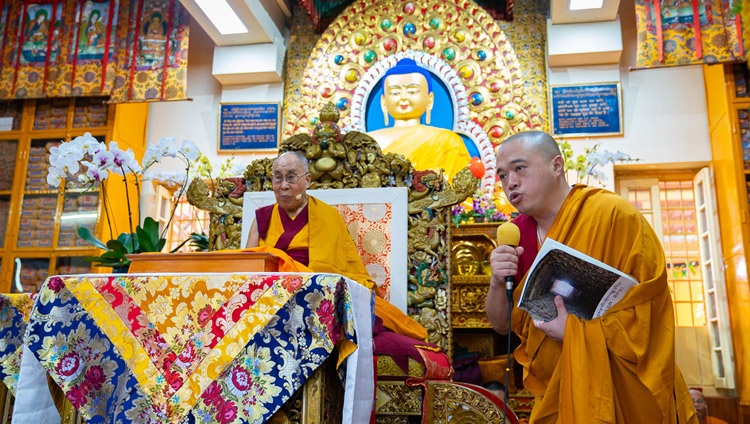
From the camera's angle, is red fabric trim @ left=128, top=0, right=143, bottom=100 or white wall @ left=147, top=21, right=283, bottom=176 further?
white wall @ left=147, top=21, right=283, bottom=176

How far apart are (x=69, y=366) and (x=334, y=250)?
1.19 metres

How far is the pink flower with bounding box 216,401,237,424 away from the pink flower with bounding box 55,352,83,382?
0.43 m

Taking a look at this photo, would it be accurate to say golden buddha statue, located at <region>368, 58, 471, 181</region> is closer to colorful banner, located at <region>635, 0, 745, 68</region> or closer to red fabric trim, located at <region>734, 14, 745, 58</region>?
colorful banner, located at <region>635, 0, 745, 68</region>

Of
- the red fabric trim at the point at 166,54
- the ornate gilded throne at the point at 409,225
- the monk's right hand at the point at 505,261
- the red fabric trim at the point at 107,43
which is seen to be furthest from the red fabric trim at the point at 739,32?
the red fabric trim at the point at 107,43

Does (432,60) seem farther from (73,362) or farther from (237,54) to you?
(73,362)

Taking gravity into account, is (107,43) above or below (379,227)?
above

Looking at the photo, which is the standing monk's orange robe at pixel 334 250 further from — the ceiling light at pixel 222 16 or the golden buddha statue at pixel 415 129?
the ceiling light at pixel 222 16

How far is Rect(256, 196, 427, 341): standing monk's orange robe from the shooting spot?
8.82ft

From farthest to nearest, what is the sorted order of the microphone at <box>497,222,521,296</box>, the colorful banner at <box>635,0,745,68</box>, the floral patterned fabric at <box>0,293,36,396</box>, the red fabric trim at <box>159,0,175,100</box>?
the red fabric trim at <box>159,0,175,100</box> < the colorful banner at <box>635,0,745,68</box> < the floral patterned fabric at <box>0,293,36,396</box> < the microphone at <box>497,222,521,296</box>

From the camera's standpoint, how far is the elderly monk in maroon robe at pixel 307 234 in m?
2.71

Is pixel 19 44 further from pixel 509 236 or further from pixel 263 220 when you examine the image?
pixel 509 236

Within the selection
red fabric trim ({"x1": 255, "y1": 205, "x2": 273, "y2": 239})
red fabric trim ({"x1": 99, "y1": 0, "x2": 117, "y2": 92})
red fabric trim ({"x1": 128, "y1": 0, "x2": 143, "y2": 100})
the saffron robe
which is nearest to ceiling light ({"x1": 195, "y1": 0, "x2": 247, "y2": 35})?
red fabric trim ({"x1": 128, "y1": 0, "x2": 143, "y2": 100})

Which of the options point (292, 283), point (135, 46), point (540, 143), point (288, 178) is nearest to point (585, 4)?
point (288, 178)

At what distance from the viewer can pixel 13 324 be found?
2.10 metres
